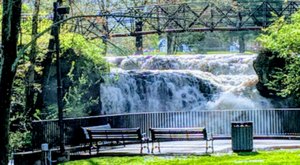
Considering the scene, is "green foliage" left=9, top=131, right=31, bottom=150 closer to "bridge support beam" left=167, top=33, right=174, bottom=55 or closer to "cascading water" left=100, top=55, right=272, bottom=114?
"cascading water" left=100, top=55, right=272, bottom=114

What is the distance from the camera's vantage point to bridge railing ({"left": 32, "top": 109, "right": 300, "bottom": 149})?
55.7ft

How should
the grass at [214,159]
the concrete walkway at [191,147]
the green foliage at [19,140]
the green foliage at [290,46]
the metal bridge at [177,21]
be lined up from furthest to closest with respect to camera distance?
1. the metal bridge at [177,21]
2. the green foliage at [290,46]
3. the green foliage at [19,140]
4. the concrete walkway at [191,147]
5. the grass at [214,159]

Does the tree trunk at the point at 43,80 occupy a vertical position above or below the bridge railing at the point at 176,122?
above

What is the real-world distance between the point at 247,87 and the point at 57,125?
1244cm

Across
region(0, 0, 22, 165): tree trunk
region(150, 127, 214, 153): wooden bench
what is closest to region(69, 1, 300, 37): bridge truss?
region(150, 127, 214, 153): wooden bench

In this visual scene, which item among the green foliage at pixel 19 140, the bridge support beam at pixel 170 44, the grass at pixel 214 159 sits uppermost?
the bridge support beam at pixel 170 44

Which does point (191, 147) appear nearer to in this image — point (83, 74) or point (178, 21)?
point (83, 74)

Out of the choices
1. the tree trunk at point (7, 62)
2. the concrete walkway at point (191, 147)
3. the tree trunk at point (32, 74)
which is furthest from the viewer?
the tree trunk at point (32, 74)

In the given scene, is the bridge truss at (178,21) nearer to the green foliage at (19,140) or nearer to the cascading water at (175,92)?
the cascading water at (175,92)

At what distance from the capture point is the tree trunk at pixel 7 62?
30.3ft

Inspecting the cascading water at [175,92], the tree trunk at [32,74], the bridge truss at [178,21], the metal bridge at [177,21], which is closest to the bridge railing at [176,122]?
the tree trunk at [32,74]

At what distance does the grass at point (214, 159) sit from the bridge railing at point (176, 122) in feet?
4.79

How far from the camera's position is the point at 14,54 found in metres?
9.42

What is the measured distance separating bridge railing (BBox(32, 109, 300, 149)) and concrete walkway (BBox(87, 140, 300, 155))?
4.07 ft
